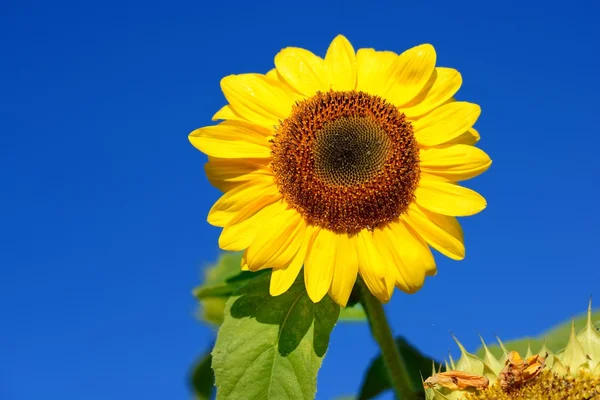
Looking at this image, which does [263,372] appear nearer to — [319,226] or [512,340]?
[319,226]

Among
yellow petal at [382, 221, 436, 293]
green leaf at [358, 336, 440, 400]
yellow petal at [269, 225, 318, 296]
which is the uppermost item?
yellow petal at [269, 225, 318, 296]

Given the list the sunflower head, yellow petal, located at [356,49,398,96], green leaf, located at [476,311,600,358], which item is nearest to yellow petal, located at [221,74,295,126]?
yellow petal, located at [356,49,398,96]

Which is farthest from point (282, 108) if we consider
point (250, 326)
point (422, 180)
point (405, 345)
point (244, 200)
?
point (405, 345)

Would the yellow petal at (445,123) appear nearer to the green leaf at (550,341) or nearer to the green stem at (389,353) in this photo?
the green stem at (389,353)

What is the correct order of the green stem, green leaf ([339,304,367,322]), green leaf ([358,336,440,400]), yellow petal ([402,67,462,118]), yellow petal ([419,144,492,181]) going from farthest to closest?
green leaf ([339,304,367,322]), green leaf ([358,336,440,400]), the green stem, yellow petal ([402,67,462,118]), yellow petal ([419,144,492,181])

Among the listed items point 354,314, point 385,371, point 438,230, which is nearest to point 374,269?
point 438,230

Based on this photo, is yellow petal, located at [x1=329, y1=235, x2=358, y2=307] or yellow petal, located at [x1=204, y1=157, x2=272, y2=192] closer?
yellow petal, located at [x1=329, y1=235, x2=358, y2=307]

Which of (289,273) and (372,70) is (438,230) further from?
(372,70)

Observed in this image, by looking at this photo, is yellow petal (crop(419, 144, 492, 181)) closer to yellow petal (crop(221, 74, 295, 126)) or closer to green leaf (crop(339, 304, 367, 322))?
yellow petal (crop(221, 74, 295, 126))
